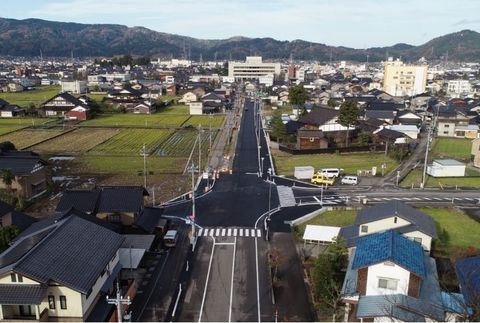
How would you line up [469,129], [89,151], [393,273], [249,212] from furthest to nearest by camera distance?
1. [469,129]
2. [89,151]
3. [249,212]
4. [393,273]

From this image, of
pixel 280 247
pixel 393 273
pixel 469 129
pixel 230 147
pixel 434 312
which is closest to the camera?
pixel 434 312

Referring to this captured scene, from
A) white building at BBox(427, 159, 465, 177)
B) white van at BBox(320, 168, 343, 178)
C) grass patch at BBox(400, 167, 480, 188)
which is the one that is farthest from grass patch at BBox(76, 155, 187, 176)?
white building at BBox(427, 159, 465, 177)

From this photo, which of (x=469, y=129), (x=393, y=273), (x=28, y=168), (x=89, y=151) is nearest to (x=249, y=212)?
(x=393, y=273)

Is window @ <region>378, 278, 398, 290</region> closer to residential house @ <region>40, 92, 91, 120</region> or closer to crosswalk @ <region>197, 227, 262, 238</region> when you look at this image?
crosswalk @ <region>197, 227, 262, 238</region>

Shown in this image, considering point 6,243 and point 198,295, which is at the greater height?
point 6,243

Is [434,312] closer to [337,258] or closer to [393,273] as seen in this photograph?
[393,273]

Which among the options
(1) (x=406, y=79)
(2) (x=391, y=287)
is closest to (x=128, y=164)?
(2) (x=391, y=287)

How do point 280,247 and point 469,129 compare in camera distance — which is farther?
point 469,129
